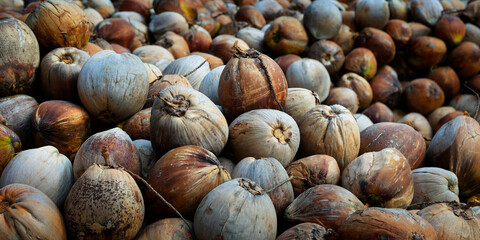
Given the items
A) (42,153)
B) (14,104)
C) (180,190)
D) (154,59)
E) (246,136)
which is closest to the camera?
(180,190)

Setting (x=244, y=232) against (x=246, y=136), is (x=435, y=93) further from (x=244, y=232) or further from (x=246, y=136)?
(x=244, y=232)

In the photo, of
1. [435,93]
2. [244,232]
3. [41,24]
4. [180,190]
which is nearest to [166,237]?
[180,190]

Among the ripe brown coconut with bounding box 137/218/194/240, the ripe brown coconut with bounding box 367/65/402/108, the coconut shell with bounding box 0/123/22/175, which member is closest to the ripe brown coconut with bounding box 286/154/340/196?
the ripe brown coconut with bounding box 137/218/194/240

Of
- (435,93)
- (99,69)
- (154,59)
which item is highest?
(99,69)

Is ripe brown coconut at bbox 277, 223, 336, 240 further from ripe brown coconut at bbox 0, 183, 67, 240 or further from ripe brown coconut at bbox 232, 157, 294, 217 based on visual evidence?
ripe brown coconut at bbox 0, 183, 67, 240

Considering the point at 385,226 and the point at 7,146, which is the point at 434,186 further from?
the point at 7,146

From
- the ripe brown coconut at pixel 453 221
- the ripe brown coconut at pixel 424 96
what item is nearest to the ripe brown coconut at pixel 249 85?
the ripe brown coconut at pixel 453 221
